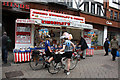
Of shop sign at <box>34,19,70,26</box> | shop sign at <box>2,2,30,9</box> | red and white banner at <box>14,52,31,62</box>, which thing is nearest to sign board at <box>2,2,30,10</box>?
shop sign at <box>2,2,30,9</box>

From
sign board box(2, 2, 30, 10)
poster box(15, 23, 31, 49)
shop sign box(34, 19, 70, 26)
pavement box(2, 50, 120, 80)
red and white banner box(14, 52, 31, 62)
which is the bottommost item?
pavement box(2, 50, 120, 80)

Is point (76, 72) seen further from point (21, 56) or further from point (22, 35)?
point (22, 35)

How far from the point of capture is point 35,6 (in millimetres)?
10727

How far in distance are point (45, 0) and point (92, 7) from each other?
8.17 meters

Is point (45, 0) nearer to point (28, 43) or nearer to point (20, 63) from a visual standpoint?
point (28, 43)

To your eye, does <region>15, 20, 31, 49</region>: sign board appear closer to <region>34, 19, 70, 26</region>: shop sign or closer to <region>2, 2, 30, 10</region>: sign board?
<region>34, 19, 70, 26</region>: shop sign

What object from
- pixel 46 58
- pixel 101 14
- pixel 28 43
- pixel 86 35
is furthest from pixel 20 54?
pixel 101 14

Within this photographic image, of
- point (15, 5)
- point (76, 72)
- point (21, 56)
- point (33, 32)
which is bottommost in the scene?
point (76, 72)

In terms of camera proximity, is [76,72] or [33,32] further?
[33,32]

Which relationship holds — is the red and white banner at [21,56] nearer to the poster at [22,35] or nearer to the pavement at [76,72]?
the pavement at [76,72]

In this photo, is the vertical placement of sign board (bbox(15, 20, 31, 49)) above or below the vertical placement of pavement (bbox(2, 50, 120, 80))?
above

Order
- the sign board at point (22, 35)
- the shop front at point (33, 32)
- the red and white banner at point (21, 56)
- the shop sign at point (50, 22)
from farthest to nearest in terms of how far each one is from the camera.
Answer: the shop sign at point (50, 22), the sign board at point (22, 35), the shop front at point (33, 32), the red and white banner at point (21, 56)

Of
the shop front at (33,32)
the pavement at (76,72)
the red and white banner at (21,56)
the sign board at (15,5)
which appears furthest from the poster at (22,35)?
the sign board at (15,5)

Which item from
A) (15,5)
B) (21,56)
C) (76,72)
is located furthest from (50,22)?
Answer: (76,72)
